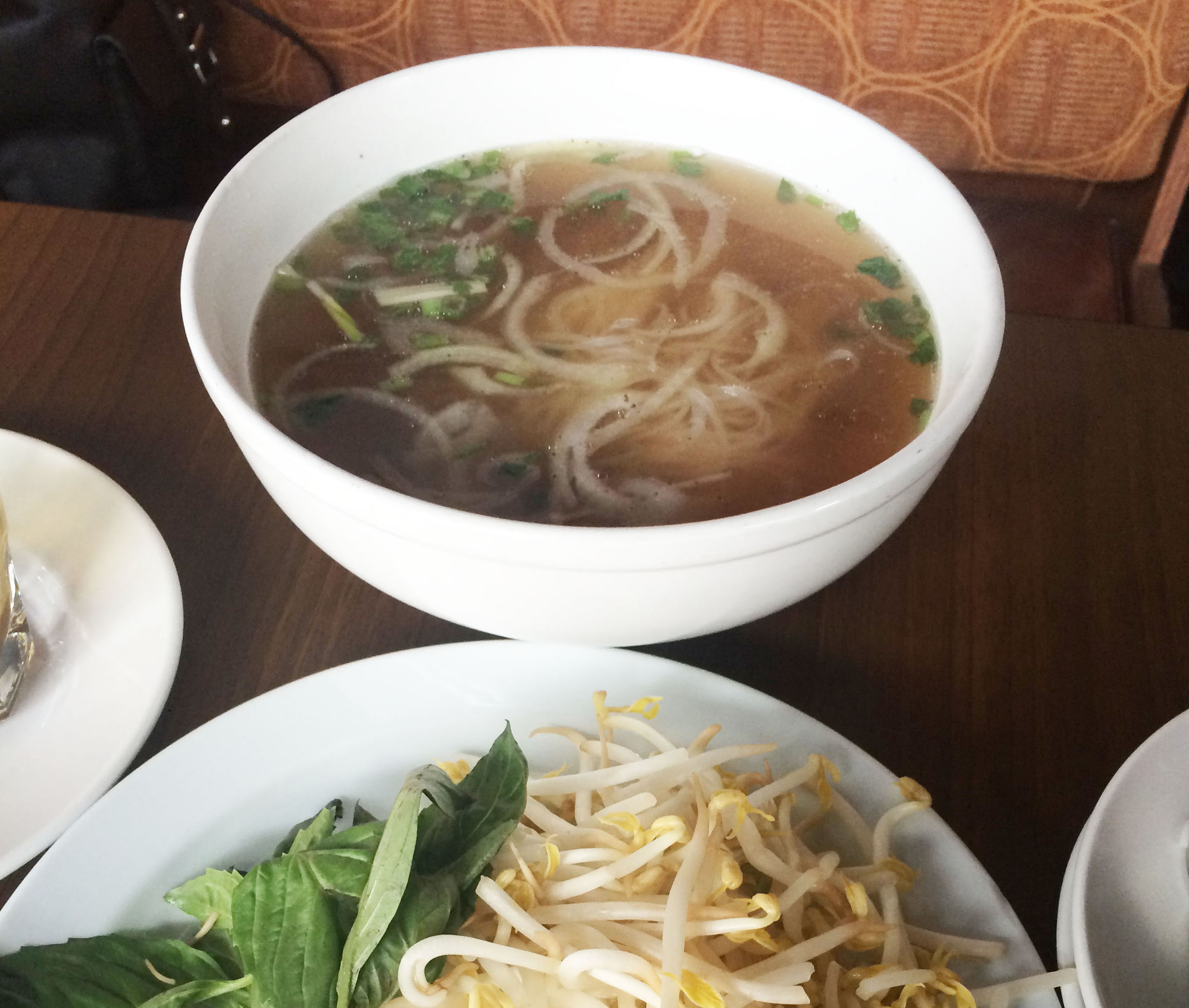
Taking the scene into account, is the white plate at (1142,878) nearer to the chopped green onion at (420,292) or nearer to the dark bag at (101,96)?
the chopped green onion at (420,292)

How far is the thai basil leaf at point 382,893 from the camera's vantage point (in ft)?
1.85

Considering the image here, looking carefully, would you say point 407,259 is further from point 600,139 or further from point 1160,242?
point 1160,242

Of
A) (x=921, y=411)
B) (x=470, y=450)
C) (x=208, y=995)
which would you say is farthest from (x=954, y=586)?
(x=208, y=995)

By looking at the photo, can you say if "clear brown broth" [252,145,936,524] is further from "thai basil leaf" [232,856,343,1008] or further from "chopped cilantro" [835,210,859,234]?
"thai basil leaf" [232,856,343,1008]

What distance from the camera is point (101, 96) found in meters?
1.55

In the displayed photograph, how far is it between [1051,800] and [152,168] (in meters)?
1.63

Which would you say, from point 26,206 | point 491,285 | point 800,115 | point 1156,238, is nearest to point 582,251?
point 491,285

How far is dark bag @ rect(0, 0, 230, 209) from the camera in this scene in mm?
1456

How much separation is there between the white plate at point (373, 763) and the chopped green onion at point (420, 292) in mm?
316

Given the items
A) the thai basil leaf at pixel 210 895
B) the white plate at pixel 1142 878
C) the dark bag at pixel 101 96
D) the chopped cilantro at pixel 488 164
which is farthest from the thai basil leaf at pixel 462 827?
the dark bag at pixel 101 96

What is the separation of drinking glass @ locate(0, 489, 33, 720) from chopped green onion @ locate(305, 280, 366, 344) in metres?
0.29

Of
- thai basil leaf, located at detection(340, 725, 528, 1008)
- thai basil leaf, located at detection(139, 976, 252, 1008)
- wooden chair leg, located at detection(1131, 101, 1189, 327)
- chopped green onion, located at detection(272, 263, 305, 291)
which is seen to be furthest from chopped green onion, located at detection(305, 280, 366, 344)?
wooden chair leg, located at detection(1131, 101, 1189, 327)

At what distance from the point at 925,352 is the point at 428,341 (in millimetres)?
400

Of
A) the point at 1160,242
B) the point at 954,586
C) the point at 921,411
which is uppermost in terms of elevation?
the point at 921,411
